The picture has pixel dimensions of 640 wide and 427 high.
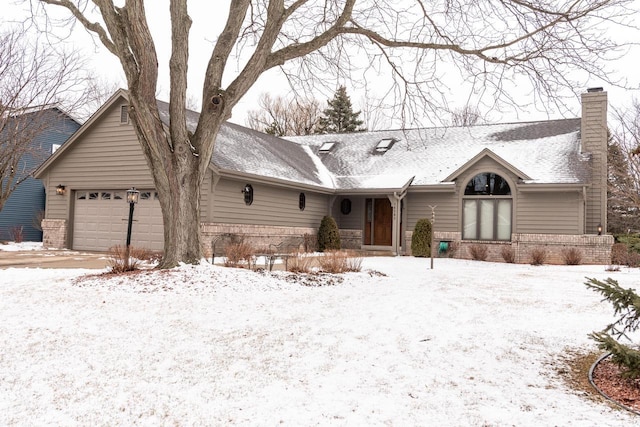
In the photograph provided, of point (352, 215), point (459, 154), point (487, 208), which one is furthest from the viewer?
point (352, 215)

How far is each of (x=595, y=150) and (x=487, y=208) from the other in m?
4.22

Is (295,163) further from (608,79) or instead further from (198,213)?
(608,79)

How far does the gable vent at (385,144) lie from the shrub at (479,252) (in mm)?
6686

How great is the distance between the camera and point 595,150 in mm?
18172

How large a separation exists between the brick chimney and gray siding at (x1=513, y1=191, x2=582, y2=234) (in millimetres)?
906

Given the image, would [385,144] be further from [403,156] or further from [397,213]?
[397,213]

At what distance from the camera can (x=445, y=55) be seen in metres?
11.9

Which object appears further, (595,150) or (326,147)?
(326,147)

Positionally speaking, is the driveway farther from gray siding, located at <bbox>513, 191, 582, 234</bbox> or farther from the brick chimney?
the brick chimney

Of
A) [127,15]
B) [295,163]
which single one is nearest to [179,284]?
[127,15]

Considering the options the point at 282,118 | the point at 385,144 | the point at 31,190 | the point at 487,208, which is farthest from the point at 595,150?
the point at 282,118

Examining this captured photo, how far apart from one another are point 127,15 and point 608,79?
28.4 feet

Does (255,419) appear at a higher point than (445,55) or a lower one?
lower

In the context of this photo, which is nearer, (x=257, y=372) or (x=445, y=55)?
(x=257, y=372)
